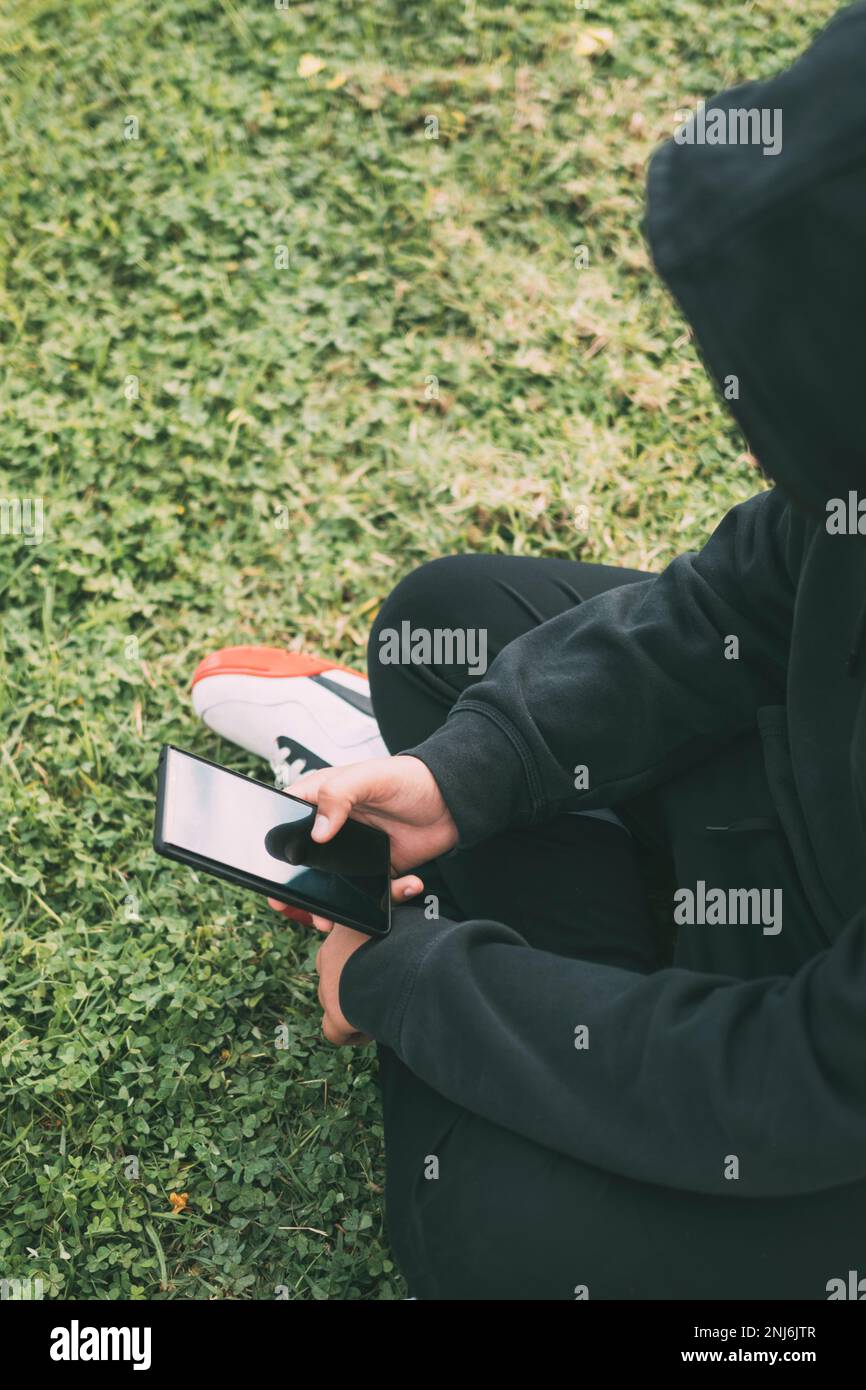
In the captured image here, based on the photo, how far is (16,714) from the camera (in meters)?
2.55

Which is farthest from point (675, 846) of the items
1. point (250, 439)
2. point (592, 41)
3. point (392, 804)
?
point (592, 41)

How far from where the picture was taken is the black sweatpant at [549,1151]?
4.86 ft

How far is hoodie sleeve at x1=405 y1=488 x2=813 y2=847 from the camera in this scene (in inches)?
69.9

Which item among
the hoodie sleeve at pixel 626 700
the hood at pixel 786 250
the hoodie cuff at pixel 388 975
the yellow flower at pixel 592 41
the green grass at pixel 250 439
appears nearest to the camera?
the hood at pixel 786 250

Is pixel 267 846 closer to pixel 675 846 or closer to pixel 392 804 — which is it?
pixel 392 804

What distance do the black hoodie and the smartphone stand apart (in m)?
0.08

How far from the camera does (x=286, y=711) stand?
2459 millimetres

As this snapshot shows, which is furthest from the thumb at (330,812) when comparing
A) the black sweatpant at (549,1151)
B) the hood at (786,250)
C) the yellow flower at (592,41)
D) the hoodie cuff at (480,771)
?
the yellow flower at (592,41)

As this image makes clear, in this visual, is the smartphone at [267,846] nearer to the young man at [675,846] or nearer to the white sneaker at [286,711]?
the young man at [675,846]

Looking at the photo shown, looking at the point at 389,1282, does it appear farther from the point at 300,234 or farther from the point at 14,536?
the point at 300,234

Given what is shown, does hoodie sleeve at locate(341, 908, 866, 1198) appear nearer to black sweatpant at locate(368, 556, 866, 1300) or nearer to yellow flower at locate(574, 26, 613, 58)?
black sweatpant at locate(368, 556, 866, 1300)

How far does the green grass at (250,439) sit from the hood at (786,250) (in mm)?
1524

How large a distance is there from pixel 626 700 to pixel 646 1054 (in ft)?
1.85
